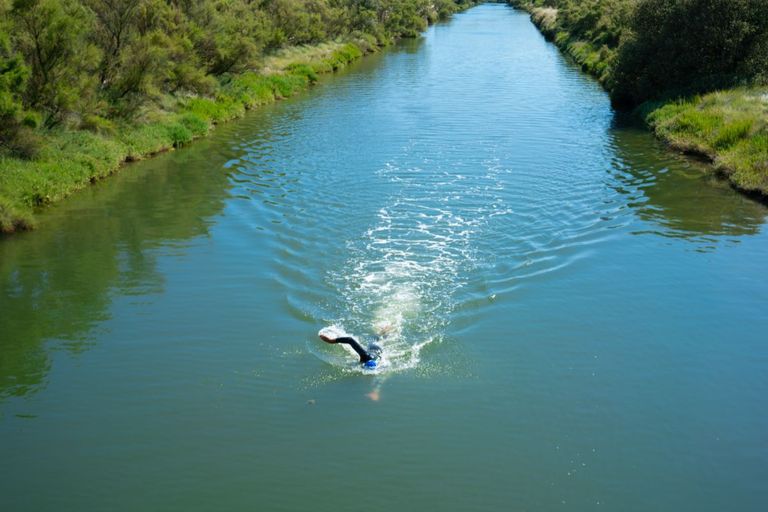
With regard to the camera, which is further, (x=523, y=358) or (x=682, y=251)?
(x=682, y=251)

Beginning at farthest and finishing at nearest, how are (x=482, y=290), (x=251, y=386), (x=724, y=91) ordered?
(x=724, y=91) → (x=482, y=290) → (x=251, y=386)

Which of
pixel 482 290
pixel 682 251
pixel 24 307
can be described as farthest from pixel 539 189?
pixel 24 307

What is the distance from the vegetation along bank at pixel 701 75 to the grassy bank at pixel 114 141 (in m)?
21.6

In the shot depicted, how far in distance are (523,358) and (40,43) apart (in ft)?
69.8

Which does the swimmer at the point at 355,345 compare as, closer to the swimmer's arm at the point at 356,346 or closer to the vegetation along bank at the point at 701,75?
the swimmer's arm at the point at 356,346

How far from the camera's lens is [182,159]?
33.6 meters

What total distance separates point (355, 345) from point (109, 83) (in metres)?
23.2

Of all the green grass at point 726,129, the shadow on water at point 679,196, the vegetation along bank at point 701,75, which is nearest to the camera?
the shadow on water at point 679,196

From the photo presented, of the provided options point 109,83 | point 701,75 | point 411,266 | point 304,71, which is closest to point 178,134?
point 109,83

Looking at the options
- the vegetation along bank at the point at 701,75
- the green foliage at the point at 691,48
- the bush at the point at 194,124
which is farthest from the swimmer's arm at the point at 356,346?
the green foliage at the point at 691,48

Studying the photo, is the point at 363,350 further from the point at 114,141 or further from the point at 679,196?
the point at 114,141

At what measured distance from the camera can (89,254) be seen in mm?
22422

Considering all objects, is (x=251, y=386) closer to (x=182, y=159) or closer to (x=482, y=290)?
(x=482, y=290)

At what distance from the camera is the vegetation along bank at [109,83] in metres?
26.0
